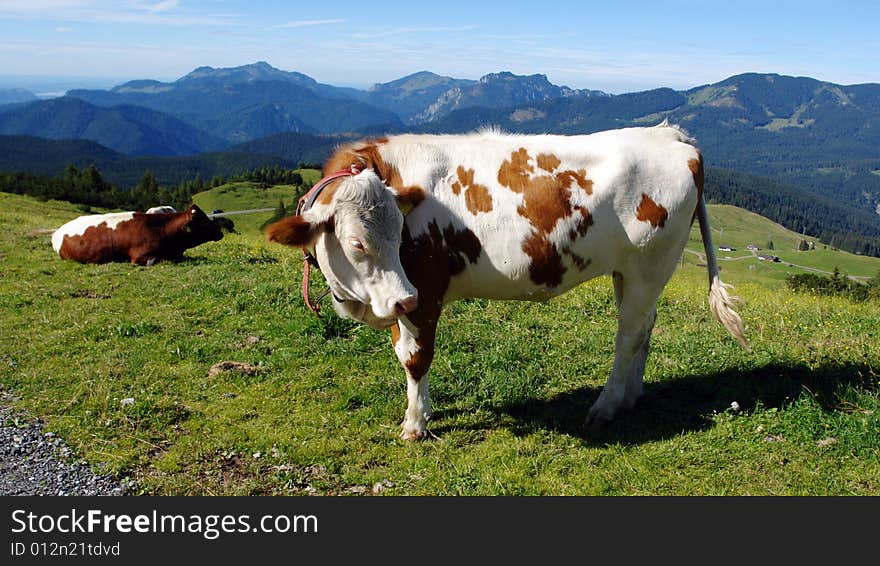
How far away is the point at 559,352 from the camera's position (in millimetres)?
8609

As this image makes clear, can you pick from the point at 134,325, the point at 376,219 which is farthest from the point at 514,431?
the point at 134,325

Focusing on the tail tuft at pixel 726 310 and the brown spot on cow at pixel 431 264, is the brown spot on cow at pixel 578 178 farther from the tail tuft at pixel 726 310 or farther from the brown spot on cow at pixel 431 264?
the tail tuft at pixel 726 310

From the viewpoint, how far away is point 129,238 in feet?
47.3

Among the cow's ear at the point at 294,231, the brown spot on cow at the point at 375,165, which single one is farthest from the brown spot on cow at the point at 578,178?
the cow's ear at the point at 294,231

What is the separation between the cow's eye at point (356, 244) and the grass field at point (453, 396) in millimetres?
2127

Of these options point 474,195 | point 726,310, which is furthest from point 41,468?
point 726,310

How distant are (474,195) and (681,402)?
11.9 feet

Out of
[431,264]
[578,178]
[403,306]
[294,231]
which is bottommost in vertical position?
[403,306]

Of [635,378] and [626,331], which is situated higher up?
[626,331]

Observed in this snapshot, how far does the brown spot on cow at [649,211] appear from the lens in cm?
610

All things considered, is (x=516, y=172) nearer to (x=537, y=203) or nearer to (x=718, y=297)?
(x=537, y=203)
